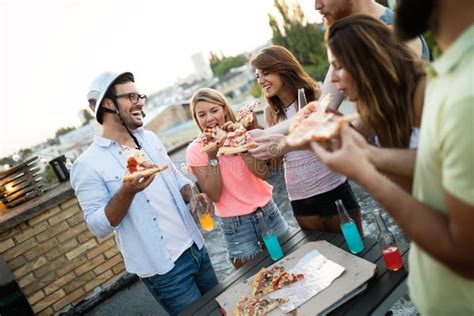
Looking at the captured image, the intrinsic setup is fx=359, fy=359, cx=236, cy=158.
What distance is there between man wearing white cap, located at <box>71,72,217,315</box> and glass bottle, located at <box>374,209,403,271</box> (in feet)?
4.46

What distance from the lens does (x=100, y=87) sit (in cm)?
252

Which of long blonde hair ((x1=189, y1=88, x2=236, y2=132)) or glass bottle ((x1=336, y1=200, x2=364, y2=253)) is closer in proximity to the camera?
glass bottle ((x1=336, y1=200, x2=364, y2=253))

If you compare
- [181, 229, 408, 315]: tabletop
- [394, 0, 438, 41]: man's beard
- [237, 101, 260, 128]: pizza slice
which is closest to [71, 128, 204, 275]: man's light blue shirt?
[181, 229, 408, 315]: tabletop

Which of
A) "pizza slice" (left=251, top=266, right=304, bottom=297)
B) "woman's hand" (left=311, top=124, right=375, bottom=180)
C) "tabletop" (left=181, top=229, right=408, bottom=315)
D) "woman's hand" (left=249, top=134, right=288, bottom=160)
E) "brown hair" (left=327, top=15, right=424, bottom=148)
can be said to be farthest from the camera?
"woman's hand" (left=249, top=134, right=288, bottom=160)

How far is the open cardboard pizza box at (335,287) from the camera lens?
1687mm

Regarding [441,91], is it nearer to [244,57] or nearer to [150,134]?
[150,134]

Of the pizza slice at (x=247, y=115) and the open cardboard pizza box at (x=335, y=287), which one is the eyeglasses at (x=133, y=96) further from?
the open cardboard pizza box at (x=335, y=287)

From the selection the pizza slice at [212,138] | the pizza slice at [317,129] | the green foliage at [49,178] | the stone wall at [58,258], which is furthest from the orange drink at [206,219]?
the green foliage at [49,178]

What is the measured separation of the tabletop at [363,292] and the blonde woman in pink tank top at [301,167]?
0.71 feet

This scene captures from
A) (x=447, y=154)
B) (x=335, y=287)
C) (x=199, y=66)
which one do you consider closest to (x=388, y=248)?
(x=335, y=287)

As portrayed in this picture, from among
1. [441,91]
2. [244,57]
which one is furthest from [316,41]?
[441,91]

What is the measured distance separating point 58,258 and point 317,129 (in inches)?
170

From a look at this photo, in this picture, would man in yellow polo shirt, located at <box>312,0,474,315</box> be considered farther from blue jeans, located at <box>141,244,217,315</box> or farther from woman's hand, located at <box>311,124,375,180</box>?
blue jeans, located at <box>141,244,217,315</box>

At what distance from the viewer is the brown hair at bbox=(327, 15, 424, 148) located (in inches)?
54.3
